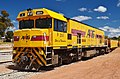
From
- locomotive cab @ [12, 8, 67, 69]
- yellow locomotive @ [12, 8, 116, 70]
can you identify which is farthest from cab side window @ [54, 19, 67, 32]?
locomotive cab @ [12, 8, 67, 69]

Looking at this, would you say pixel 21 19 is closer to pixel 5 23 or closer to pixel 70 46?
pixel 70 46

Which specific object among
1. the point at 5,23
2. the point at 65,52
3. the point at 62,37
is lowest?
the point at 65,52

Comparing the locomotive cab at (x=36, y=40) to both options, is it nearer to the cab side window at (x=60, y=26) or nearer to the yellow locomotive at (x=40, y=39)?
the yellow locomotive at (x=40, y=39)

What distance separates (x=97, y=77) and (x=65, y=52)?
7.89 meters

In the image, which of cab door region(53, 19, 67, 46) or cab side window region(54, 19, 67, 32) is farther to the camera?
cab side window region(54, 19, 67, 32)

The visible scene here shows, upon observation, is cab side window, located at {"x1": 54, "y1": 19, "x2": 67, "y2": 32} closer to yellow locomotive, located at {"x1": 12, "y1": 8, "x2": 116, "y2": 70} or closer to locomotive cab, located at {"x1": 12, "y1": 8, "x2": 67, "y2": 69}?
yellow locomotive, located at {"x1": 12, "y1": 8, "x2": 116, "y2": 70}

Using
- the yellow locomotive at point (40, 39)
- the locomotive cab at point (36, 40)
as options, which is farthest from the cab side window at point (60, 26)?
the locomotive cab at point (36, 40)

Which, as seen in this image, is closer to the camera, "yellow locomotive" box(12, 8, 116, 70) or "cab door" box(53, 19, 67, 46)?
"yellow locomotive" box(12, 8, 116, 70)

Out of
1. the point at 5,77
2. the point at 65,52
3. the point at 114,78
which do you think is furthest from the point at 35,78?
the point at 65,52

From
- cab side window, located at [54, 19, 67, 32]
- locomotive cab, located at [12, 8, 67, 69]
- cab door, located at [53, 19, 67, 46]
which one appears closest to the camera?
locomotive cab, located at [12, 8, 67, 69]

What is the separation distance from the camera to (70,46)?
18.6 m

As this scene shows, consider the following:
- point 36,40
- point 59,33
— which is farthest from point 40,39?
point 59,33

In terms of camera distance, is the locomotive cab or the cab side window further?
the cab side window

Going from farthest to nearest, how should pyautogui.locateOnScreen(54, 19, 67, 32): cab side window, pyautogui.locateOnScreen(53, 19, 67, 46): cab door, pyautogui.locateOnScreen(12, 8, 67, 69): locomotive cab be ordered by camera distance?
pyautogui.locateOnScreen(54, 19, 67, 32): cab side window
pyautogui.locateOnScreen(53, 19, 67, 46): cab door
pyautogui.locateOnScreen(12, 8, 67, 69): locomotive cab
